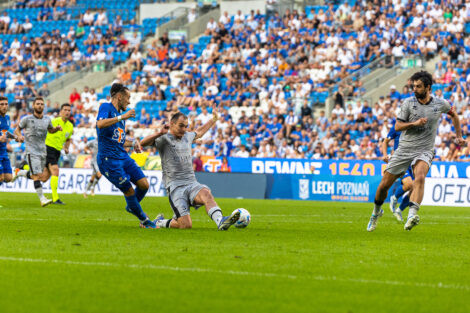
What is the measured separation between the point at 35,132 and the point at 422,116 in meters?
10.7

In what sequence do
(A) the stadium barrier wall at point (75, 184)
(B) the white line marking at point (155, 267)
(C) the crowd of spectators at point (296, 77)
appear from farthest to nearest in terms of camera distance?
1. (C) the crowd of spectators at point (296, 77)
2. (A) the stadium barrier wall at point (75, 184)
3. (B) the white line marking at point (155, 267)

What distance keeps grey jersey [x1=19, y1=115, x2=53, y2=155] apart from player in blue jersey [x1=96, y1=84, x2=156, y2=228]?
717cm

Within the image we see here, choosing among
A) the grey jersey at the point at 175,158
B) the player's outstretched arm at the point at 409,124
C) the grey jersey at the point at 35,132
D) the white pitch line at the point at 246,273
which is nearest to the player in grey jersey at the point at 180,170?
the grey jersey at the point at 175,158

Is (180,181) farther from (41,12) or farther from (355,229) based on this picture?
(41,12)

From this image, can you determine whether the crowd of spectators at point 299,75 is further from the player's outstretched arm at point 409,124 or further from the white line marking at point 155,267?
the white line marking at point 155,267

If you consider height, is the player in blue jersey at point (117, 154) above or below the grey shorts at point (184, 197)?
above

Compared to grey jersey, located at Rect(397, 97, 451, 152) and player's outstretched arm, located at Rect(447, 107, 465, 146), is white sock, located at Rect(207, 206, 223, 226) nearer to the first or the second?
grey jersey, located at Rect(397, 97, 451, 152)

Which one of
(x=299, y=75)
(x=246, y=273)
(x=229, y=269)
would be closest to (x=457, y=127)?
(x=229, y=269)

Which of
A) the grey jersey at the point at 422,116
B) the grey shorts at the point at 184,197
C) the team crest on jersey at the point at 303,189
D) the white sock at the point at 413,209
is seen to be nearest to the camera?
the white sock at the point at 413,209

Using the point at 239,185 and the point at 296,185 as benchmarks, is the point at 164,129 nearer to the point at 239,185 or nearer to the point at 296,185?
the point at 296,185

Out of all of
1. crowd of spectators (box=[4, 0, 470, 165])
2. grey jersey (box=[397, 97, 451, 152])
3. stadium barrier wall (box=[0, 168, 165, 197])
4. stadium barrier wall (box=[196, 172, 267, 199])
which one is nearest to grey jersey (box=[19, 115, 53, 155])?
grey jersey (box=[397, 97, 451, 152])

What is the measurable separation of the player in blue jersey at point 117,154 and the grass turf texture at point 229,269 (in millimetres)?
549

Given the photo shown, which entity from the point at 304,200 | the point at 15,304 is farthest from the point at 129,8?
the point at 15,304

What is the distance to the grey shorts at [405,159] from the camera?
13.8 m
